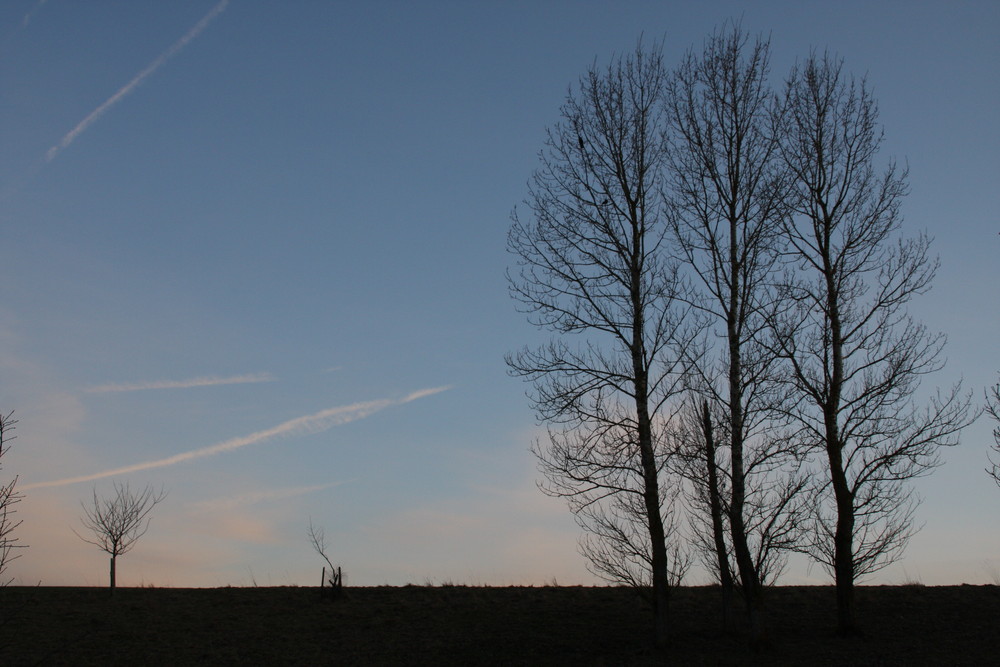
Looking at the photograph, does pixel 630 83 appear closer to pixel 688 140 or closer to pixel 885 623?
pixel 688 140

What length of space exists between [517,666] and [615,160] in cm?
1111

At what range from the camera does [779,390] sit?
15336 millimetres

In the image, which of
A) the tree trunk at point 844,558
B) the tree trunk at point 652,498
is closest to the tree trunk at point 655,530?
the tree trunk at point 652,498

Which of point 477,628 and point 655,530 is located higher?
point 655,530

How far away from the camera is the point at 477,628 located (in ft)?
62.6

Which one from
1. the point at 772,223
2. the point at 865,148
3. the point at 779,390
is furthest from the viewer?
the point at 865,148

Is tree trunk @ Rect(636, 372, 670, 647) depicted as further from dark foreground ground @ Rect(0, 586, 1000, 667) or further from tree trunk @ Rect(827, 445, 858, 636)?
tree trunk @ Rect(827, 445, 858, 636)

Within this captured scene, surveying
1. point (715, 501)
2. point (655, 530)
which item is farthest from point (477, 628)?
point (715, 501)

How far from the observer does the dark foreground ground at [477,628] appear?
1503 cm

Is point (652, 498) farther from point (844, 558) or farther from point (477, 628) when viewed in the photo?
point (477, 628)

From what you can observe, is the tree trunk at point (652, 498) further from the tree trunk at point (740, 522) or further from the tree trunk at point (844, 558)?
the tree trunk at point (844, 558)

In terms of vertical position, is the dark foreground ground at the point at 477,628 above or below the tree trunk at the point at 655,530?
below

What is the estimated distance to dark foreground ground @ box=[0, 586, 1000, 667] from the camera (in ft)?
49.3

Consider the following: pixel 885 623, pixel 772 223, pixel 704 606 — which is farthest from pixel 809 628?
pixel 772 223
